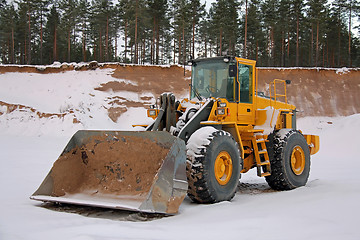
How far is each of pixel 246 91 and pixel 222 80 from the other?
734 millimetres

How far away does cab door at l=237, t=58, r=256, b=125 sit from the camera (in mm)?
8125

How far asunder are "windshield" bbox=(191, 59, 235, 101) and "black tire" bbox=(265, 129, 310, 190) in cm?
188

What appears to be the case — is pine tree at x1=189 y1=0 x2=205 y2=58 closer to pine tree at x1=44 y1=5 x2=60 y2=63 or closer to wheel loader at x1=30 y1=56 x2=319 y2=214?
pine tree at x1=44 y1=5 x2=60 y2=63

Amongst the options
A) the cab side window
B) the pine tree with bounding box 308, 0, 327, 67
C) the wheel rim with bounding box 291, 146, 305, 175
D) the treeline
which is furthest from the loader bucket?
the pine tree with bounding box 308, 0, 327, 67

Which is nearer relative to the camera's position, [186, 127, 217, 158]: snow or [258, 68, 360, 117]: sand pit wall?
[186, 127, 217, 158]: snow

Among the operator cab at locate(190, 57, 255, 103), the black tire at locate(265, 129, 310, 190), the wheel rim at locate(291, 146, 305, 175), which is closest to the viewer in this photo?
the operator cab at locate(190, 57, 255, 103)

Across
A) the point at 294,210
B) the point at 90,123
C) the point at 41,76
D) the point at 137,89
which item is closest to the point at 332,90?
the point at 137,89

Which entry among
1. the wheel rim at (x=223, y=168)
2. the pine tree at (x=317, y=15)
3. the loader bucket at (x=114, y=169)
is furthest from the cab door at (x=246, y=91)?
the pine tree at (x=317, y=15)

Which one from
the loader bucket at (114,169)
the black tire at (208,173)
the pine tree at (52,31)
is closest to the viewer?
the loader bucket at (114,169)

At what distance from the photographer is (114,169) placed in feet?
21.8

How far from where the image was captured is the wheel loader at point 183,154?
18.9ft

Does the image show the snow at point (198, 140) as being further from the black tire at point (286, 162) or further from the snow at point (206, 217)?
the black tire at point (286, 162)

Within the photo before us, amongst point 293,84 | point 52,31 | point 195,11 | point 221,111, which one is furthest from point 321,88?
point 52,31

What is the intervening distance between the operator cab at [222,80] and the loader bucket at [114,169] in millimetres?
2205
